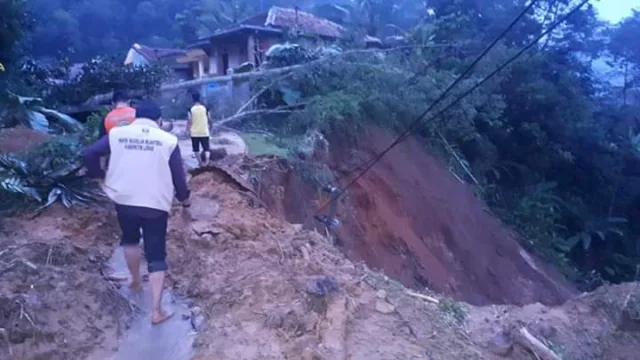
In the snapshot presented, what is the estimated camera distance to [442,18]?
2050 cm

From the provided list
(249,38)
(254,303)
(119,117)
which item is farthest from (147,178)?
(249,38)

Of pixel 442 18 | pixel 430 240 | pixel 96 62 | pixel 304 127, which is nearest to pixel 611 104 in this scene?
pixel 442 18

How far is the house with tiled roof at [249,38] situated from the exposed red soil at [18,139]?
12494 mm

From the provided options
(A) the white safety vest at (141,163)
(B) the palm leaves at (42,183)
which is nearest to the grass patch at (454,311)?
(A) the white safety vest at (141,163)

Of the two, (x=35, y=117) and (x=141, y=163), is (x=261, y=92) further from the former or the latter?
(x=141, y=163)

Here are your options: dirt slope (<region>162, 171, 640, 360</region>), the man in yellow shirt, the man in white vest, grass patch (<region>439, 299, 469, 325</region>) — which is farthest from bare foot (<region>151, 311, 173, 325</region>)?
the man in yellow shirt

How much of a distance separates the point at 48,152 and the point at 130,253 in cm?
303

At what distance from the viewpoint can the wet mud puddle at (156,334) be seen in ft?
14.6

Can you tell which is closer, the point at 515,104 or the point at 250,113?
the point at 250,113

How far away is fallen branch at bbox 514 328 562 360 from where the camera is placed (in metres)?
4.72

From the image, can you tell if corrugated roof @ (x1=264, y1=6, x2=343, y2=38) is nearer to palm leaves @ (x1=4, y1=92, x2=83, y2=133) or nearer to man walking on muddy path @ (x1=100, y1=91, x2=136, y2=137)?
palm leaves @ (x1=4, y1=92, x2=83, y2=133)

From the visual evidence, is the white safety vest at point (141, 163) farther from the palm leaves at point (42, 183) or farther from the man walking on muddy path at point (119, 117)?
the palm leaves at point (42, 183)

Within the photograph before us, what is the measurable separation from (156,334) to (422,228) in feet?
35.4

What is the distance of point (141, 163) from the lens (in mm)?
4734
